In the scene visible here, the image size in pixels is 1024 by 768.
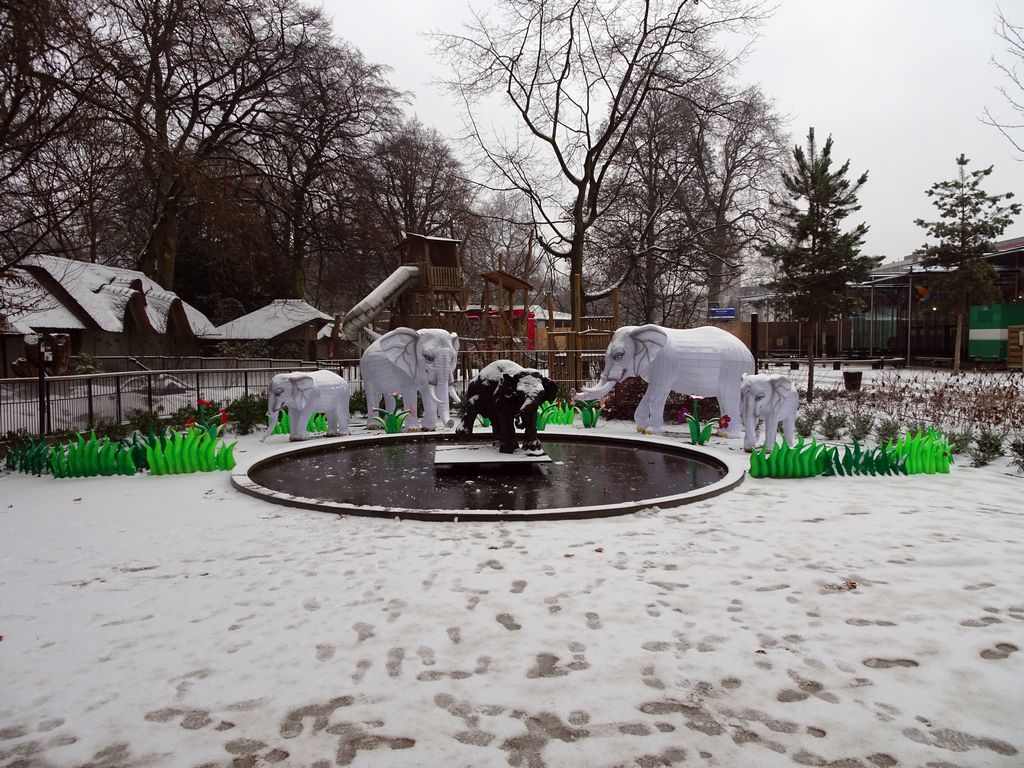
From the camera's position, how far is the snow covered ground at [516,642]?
2.57 meters

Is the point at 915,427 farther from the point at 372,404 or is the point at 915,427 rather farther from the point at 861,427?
the point at 372,404

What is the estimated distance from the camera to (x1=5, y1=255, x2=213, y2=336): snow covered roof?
19141mm

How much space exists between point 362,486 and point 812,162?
620 inches

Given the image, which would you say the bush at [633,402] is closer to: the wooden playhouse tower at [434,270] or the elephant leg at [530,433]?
the elephant leg at [530,433]

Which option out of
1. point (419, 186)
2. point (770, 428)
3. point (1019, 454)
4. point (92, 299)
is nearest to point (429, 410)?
point (770, 428)

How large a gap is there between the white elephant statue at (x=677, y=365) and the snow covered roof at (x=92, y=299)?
53.1 ft

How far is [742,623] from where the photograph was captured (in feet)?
11.8

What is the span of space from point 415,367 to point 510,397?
324 cm

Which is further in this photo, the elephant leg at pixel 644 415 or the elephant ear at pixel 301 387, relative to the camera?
the elephant leg at pixel 644 415

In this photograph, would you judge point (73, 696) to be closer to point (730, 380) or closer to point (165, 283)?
point (730, 380)

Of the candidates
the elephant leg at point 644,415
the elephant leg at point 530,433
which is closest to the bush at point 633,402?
the elephant leg at point 644,415

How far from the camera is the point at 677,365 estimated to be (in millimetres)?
10180

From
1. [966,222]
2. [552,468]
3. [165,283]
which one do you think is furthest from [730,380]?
[165,283]

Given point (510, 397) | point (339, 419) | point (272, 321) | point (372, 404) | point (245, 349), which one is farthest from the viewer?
point (272, 321)
